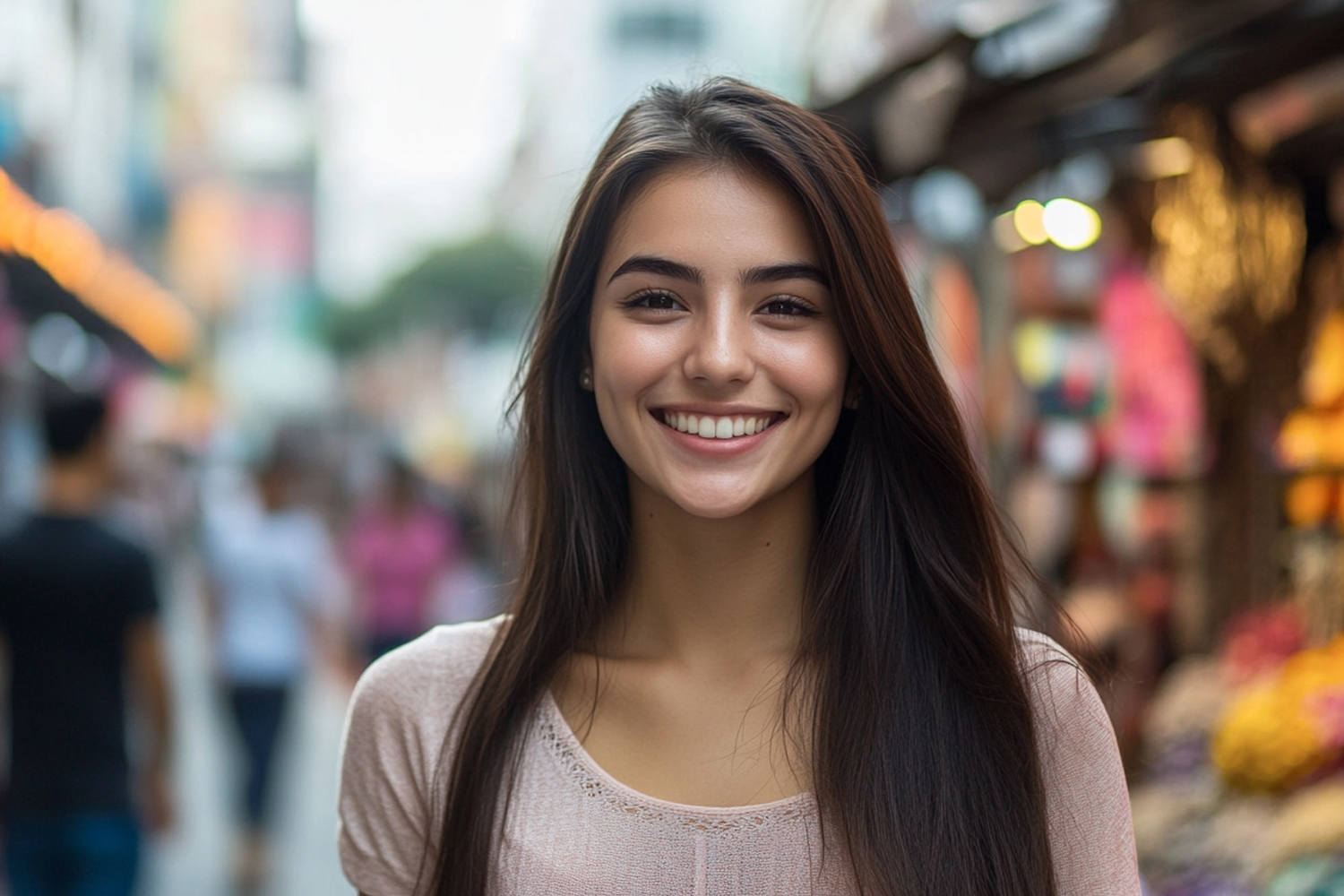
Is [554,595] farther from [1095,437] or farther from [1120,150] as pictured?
[1095,437]

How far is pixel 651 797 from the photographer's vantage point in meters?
1.83

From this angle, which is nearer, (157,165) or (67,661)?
(67,661)

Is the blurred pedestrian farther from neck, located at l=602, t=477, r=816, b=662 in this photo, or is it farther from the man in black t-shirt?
neck, located at l=602, t=477, r=816, b=662

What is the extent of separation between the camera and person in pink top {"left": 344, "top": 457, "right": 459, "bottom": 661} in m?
7.21

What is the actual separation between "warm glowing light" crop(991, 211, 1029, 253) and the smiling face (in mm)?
4570

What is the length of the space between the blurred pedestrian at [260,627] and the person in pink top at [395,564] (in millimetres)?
377

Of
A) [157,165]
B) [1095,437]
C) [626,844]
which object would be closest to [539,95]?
[157,165]

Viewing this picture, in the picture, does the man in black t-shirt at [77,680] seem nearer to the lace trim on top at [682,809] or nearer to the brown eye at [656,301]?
the lace trim on top at [682,809]

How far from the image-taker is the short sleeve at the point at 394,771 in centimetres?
196

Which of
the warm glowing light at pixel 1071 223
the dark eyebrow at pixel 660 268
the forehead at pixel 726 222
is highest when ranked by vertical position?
the warm glowing light at pixel 1071 223

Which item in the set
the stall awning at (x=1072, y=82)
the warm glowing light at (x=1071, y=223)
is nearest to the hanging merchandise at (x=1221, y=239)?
the stall awning at (x=1072, y=82)

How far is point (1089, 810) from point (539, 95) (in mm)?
80899

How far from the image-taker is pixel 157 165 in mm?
42406

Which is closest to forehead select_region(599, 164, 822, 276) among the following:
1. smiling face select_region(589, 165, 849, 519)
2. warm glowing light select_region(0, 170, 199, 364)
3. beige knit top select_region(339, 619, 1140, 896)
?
smiling face select_region(589, 165, 849, 519)
